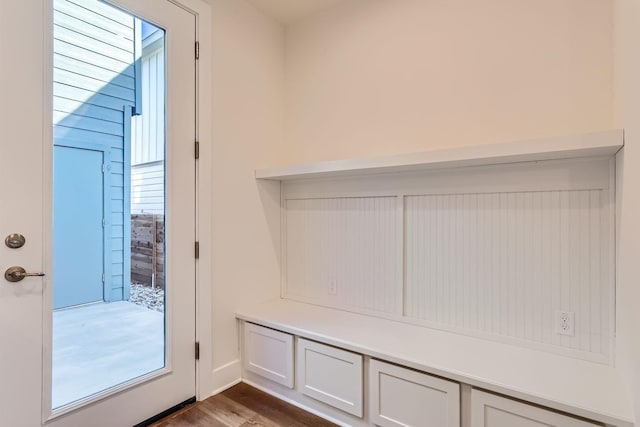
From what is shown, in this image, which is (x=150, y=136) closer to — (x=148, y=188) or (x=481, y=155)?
(x=148, y=188)

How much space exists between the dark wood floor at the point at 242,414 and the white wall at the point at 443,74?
5.67 feet

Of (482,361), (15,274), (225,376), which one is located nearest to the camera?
(15,274)

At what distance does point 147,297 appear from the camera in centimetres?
190

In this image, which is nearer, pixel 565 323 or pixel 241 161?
pixel 565 323

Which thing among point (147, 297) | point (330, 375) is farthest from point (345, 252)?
point (147, 297)

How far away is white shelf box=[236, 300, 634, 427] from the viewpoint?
1246mm

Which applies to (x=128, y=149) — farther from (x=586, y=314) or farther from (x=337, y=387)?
(x=586, y=314)

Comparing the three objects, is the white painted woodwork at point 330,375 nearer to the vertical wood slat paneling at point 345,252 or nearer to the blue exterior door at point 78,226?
the vertical wood slat paneling at point 345,252

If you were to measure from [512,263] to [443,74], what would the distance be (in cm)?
117

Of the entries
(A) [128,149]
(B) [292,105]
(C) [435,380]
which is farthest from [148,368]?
(B) [292,105]

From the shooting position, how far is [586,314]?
5.20ft

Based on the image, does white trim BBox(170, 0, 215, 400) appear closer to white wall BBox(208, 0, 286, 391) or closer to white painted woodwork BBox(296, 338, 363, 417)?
white wall BBox(208, 0, 286, 391)

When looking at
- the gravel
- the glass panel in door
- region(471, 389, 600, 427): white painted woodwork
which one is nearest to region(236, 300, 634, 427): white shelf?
region(471, 389, 600, 427): white painted woodwork

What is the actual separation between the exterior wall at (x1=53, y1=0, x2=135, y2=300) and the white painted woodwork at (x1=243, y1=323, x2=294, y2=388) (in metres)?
0.88
